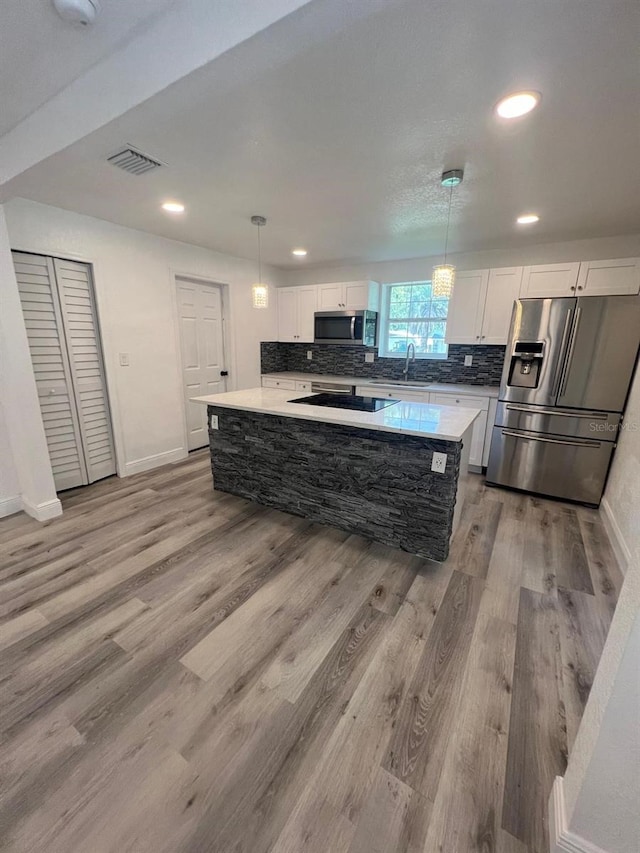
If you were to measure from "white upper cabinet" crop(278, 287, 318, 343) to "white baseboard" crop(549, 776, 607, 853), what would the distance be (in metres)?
4.54

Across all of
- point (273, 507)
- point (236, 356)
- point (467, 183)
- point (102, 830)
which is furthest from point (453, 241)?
point (102, 830)

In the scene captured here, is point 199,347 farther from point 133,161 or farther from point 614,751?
point 614,751

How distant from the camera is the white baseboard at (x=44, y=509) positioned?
2719 mm

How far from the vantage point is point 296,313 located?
16.2 feet

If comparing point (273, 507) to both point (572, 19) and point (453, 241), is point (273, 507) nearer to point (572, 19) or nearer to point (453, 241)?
point (572, 19)

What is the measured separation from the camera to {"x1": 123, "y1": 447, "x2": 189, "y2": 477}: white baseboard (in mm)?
3628

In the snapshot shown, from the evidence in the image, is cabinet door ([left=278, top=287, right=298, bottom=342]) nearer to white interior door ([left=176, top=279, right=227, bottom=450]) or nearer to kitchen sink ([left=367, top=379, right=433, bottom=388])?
white interior door ([left=176, top=279, right=227, bottom=450])

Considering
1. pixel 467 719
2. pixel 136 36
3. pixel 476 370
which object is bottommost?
pixel 467 719

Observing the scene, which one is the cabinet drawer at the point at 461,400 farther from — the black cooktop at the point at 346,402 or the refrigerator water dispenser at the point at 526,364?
the black cooktop at the point at 346,402

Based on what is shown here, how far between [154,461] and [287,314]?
2.72 metres

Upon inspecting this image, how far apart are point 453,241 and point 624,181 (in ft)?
5.08

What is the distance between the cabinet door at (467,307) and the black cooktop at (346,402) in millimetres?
1581

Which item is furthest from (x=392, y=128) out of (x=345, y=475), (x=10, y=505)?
(x=10, y=505)

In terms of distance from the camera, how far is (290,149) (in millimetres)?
1847
